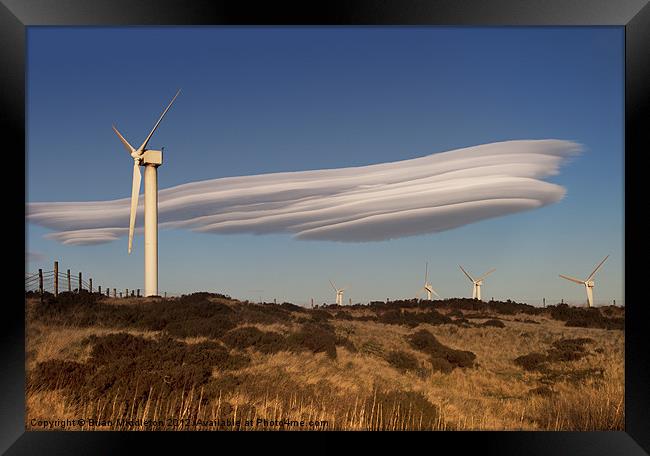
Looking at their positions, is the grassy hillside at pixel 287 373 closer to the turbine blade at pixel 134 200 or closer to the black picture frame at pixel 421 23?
the black picture frame at pixel 421 23

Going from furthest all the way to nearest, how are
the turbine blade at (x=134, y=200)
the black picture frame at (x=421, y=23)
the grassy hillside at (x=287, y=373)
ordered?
the turbine blade at (x=134, y=200), the grassy hillside at (x=287, y=373), the black picture frame at (x=421, y=23)

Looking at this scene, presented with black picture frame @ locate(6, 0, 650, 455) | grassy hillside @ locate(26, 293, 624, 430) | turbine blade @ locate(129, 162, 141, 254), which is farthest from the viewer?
turbine blade @ locate(129, 162, 141, 254)

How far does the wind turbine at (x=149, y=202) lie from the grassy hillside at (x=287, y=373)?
4.54 ft

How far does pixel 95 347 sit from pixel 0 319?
6260mm

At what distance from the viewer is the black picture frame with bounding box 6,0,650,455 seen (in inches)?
177

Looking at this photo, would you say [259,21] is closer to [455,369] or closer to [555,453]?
[555,453]

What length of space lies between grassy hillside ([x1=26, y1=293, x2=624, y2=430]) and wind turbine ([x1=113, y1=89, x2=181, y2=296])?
1383mm

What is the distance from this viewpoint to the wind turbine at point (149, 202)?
1677 cm

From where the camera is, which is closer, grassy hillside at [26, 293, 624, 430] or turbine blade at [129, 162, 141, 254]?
grassy hillside at [26, 293, 624, 430]

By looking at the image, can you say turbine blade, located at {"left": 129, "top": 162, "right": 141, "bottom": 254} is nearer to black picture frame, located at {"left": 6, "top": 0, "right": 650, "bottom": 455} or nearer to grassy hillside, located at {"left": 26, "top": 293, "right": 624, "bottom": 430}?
grassy hillside, located at {"left": 26, "top": 293, "right": 624, "bottom": 430}

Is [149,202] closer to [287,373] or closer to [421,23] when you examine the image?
[287,373]

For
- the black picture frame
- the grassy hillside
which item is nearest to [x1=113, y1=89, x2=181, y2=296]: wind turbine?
the grassy hillside

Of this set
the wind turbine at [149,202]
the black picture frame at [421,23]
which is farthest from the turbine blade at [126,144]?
the black picture frame at [421,23]

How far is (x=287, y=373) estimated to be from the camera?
9828mm
